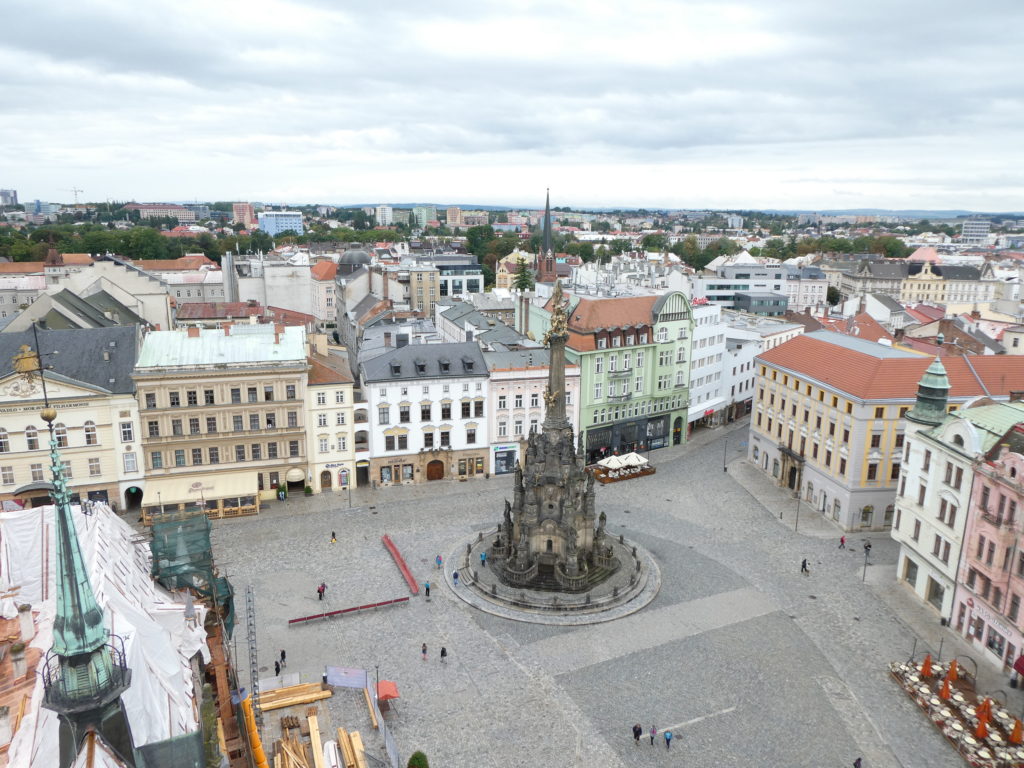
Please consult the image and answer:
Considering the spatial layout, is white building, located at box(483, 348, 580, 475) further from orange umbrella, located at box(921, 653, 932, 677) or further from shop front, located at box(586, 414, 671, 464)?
orange umbrella, located at box(921, 653, 932, 677)

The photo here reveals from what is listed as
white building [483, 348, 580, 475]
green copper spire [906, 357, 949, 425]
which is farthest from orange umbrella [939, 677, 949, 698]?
white building [483, 348, 580, 475]

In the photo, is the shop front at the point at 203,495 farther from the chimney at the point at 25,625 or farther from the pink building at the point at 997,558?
the pink building at the point at 997,558

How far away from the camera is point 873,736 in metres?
31.9

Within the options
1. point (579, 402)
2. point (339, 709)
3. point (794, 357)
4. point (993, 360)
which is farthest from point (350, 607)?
point (993, 360)

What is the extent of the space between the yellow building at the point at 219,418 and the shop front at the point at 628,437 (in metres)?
26.4

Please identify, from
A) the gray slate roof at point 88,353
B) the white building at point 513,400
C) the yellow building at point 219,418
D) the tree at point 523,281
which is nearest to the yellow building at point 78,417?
the gray slate roof at point 88,353

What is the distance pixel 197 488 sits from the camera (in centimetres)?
5581

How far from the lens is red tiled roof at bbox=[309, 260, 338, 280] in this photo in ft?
441

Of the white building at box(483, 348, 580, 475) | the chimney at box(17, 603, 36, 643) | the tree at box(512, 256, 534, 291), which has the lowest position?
the white building at box(483, 348, 580, 475)

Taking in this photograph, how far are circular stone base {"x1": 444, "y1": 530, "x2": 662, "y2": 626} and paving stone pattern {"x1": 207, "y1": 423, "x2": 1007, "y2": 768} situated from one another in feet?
1.99

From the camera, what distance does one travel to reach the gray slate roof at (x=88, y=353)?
54.2 metres

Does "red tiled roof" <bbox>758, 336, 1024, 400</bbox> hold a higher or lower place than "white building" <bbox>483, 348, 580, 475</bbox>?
higher

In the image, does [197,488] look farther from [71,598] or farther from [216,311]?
[216,311]

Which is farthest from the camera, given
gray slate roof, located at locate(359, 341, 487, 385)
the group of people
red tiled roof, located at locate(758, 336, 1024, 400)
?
gray slate roof, located at locate(359, 341, 487, 385)
